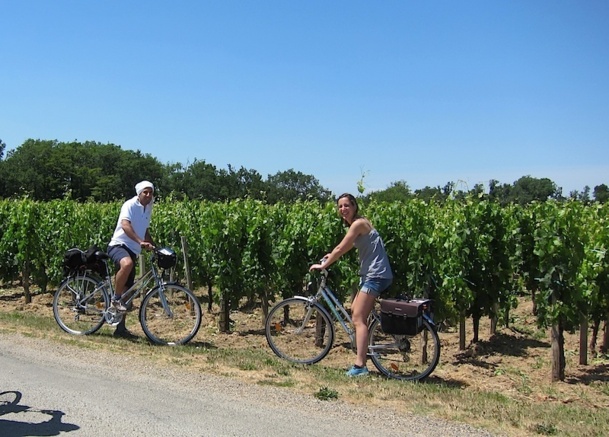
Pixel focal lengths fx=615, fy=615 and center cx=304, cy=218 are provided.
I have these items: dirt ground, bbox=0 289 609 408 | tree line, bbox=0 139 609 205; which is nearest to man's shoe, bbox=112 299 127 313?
dirt ground, bbox=0 289 609 408

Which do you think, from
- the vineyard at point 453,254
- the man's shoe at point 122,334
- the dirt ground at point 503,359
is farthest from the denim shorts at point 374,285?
the man's shoe at point 122,334

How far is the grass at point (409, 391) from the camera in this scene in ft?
15.7

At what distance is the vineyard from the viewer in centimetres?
747

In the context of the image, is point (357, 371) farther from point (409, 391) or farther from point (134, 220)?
point (134, 220)

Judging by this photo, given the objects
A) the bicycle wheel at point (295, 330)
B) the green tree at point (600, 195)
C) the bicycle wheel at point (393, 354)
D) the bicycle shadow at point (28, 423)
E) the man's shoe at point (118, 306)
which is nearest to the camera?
the bicycle shadow at point (28, 423)

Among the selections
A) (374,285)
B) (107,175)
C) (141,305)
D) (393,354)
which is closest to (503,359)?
(393,354)

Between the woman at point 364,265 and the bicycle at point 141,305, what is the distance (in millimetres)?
2241

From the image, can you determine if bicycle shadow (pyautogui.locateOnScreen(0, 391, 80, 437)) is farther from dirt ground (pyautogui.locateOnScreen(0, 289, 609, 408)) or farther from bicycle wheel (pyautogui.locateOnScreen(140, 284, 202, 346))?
dirt ground (pyautogui.locateOnScreen(0, 289, 609, 408))

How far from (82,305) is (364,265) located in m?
4.06

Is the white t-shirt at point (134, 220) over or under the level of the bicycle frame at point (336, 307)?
over

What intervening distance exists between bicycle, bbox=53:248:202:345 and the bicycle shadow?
2823 millimetres

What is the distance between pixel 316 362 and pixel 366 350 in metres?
0.80

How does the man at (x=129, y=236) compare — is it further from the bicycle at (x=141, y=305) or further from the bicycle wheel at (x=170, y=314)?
the bicycle wheel at (x=170, y=314)

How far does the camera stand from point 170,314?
7.73 meters
